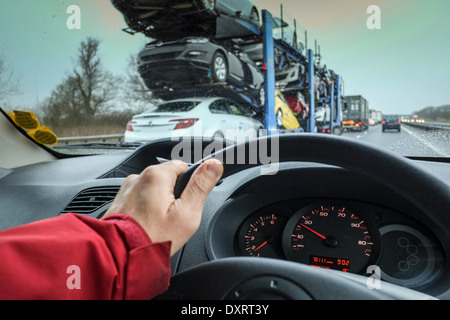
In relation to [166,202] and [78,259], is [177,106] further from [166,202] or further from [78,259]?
[78,259]

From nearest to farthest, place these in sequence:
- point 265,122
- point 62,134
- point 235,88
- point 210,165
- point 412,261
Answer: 1. point 210,165
2. point 412,261
3. point 62,134
4. point 265,122
5. point 235,88

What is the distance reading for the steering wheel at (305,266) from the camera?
2.79 feet

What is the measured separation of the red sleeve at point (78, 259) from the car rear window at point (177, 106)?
3.89m

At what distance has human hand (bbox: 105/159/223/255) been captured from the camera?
76cm

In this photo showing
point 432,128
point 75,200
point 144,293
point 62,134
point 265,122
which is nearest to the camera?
point 144,293

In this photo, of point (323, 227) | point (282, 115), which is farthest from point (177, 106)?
point (323, 227)

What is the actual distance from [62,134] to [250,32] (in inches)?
149

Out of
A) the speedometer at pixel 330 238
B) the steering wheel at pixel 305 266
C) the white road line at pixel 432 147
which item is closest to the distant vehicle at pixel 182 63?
the white road line at pixel 432 147

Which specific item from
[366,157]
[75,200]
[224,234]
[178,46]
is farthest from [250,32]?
[366,157]

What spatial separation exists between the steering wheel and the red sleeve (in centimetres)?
19

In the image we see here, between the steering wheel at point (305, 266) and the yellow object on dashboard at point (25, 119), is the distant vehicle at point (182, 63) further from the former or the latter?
the steering wheel at point (305, 266)

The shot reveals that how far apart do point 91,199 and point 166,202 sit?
1367 mm

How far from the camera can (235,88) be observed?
22.9 ft
